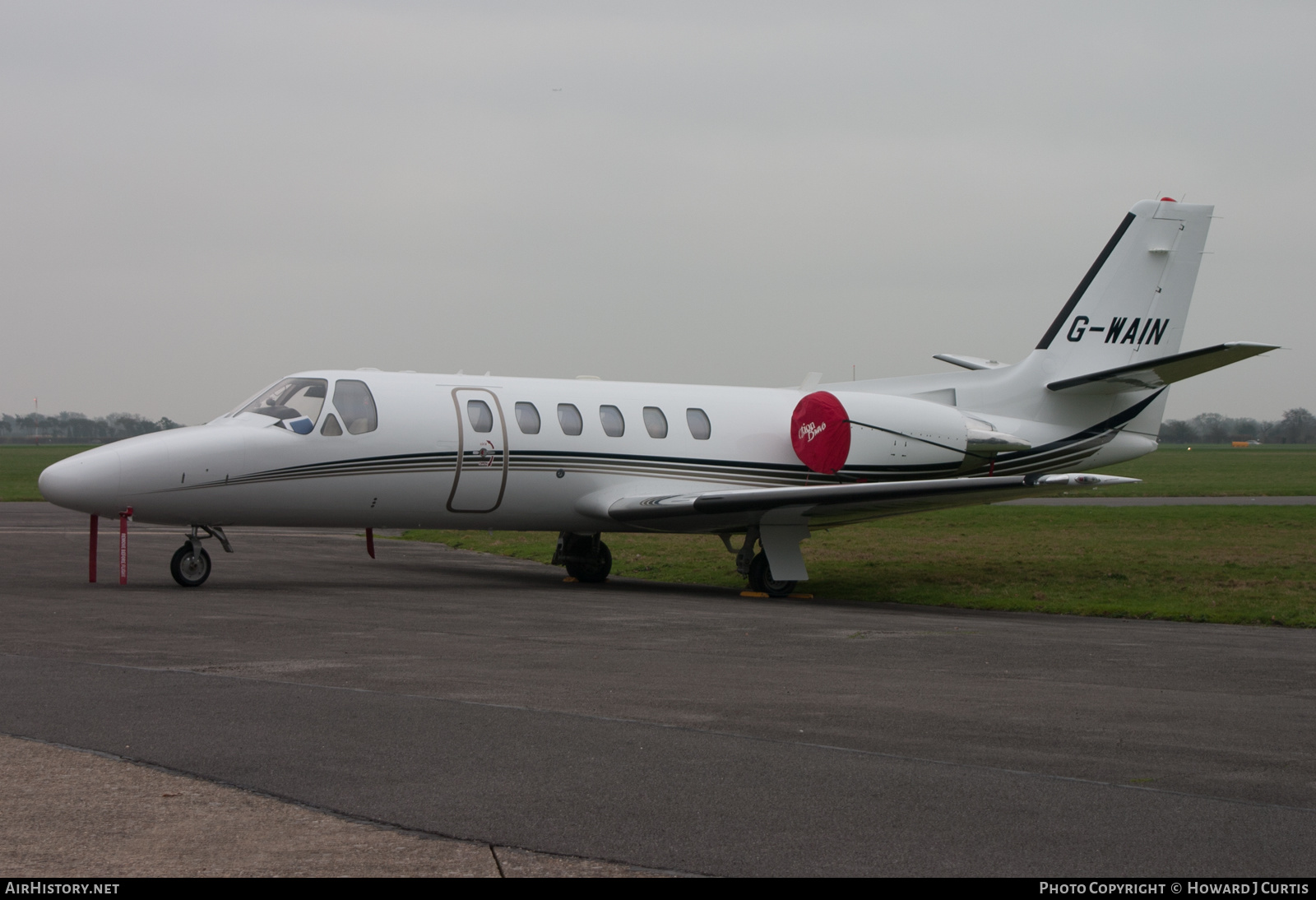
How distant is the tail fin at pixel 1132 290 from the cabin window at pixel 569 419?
27.9 ft

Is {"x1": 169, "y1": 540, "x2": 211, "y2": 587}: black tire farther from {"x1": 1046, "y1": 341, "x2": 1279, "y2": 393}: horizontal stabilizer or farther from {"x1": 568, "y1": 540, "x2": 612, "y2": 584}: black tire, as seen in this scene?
{"x1": 1046, "y1": 341, "x2": 1279, "y2": 393}: horizontal stabilizer

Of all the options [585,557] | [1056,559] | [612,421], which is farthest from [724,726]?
[1056,559]

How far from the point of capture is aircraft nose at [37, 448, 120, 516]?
15.6 meters

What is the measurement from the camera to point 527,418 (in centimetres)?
1872

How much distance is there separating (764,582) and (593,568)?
3109mm

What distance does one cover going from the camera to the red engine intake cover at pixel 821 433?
20.1m

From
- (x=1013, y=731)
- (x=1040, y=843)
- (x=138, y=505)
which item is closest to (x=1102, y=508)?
(x=138, y=505)

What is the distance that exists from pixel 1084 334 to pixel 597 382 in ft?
28.3

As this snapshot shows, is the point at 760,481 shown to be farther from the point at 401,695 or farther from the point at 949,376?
the point at 401,695

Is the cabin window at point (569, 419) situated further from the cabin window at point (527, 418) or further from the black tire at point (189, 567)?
the black tire at point (189, 567)

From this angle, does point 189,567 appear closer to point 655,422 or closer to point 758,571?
point 655,422

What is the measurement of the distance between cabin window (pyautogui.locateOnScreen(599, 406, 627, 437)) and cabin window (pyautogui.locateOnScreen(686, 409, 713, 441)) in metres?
1.17

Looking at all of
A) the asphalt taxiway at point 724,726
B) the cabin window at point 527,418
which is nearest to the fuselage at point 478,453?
the cabin window at point 527,418
